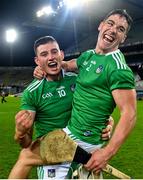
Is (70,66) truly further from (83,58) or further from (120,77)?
(120,77)

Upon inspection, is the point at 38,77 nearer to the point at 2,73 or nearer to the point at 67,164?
the point at 67,164

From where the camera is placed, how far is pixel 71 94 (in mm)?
3670

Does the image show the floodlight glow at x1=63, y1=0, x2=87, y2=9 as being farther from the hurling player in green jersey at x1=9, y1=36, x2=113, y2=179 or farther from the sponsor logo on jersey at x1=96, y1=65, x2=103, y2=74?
the sponsor logo on jersey at x1=96, y1=65, x2=103, y2=74

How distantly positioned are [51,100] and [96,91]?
1.82 feet

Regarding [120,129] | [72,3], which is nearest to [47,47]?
[120,129]

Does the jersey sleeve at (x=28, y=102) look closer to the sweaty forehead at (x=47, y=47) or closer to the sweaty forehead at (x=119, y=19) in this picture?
the sweaty forehead at (x=47, y=47)

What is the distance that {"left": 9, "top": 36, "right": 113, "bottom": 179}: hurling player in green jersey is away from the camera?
3.52 m

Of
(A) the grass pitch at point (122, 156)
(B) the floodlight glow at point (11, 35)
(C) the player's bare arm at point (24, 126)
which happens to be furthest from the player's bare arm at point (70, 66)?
(B) the floodlight glow at point (11, 35)

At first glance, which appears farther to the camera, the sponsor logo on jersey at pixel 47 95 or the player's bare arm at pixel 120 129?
the sponsor logo on jersey at pixel 47 95

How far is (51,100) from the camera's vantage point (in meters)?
3.66

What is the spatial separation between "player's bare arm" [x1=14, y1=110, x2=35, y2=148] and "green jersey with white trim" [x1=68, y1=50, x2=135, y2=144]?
0.37 m

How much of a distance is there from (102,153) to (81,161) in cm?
24

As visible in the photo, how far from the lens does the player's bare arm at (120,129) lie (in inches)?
120

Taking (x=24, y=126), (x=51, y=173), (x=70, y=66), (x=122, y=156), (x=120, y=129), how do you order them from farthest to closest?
(x=122, y=156)
(x=70, y=66)
(x=51, y=173)
(x=24, y=126)
(x=120, y=129)
